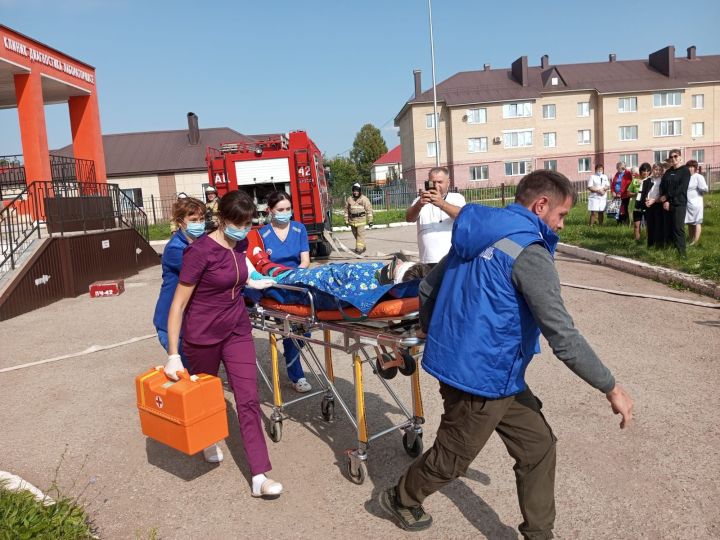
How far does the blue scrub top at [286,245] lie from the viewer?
5.21 m

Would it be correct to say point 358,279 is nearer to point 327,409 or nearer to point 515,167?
point 327,409

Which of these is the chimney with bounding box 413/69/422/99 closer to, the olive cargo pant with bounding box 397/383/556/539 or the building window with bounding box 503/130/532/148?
the building window with bounding box 503/130/532/148

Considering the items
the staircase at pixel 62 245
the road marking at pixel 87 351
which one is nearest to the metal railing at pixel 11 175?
the staircase at pixel 62 245

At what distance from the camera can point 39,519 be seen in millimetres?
3246

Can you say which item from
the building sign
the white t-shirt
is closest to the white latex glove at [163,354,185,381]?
the white t-shirt

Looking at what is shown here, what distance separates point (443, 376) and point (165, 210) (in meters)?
40.4

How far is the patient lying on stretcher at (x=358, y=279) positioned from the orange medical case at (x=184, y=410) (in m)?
0.89

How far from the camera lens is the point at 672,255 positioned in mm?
10617

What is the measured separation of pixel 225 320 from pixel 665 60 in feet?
208

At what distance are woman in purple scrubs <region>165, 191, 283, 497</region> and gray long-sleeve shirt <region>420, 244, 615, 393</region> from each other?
1963 millimetres

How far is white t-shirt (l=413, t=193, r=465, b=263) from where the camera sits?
19.3 feet

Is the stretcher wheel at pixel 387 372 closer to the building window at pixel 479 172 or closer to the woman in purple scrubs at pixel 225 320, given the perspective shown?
the woman in purple scrubs at pixel 225 320

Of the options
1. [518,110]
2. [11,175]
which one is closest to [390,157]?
[518,110]

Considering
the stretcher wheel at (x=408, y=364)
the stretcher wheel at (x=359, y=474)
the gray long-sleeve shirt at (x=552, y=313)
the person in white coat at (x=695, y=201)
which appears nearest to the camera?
the gray long-sleeve shirt at (x=552, y=313)
